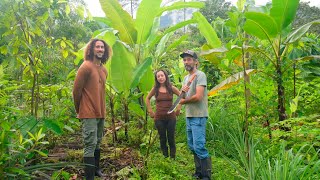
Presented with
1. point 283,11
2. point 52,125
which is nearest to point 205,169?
point 52,125

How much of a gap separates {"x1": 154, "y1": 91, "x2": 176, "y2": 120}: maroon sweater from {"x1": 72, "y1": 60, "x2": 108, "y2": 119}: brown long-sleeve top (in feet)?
3.16

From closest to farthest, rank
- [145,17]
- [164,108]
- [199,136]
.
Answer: [199,136] < [164,108] < [145,17]

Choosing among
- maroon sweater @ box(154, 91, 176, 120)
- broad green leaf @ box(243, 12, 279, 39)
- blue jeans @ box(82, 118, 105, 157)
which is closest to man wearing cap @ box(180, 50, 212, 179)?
maroon sweater @ box(154, 91, 176, 120)

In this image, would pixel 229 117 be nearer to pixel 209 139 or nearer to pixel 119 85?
pixel 209 139

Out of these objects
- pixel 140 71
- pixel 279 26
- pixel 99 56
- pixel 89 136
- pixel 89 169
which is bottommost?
pixel 89 169

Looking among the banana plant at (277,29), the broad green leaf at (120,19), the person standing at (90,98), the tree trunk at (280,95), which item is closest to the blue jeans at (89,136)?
the person standing at (90,98)

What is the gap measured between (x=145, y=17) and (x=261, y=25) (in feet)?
5.20

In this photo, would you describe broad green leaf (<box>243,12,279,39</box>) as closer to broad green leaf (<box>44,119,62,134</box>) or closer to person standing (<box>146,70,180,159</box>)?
person standing (<box>146,70,180,159</box>)

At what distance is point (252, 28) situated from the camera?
12.4 feet

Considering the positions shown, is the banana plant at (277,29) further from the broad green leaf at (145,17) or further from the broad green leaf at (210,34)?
the broad green leaf at (145,17)

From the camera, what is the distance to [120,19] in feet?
14.2

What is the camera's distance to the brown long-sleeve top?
9.71 feet

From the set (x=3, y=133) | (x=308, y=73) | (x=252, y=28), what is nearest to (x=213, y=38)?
(x=252, y=28)

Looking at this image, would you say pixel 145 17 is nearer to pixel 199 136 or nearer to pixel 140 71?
pixel 140 71
